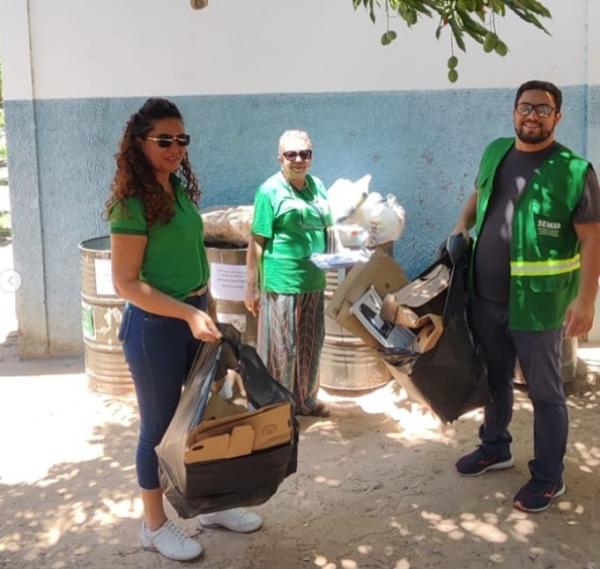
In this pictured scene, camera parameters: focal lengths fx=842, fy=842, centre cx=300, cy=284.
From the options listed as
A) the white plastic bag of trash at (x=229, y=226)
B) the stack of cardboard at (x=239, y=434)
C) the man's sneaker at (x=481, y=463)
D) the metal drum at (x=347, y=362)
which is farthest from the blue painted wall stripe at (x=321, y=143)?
the stack of cardboard at (x=239, y=434)

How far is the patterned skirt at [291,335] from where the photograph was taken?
4.51m

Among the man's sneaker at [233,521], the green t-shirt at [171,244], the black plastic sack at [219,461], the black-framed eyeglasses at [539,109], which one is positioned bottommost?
the man's sneaker at [233,521]

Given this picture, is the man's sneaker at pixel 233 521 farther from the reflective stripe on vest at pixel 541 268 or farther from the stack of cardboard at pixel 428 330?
the reflective stripe on vest at pixel 541 268

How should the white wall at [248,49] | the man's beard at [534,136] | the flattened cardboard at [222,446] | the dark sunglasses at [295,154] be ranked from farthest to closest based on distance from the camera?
the white wall at [248,49] → the dark sunglasses at [295,154] → the man's beard at [534,136] → the flattened cardboard at [222,446]

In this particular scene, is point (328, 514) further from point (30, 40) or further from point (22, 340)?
point (30, 40)

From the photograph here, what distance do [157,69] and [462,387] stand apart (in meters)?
3.29

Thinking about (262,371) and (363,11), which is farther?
(363,11)

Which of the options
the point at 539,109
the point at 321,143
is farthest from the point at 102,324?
the point at 539,109

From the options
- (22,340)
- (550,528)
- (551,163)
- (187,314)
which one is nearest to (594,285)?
(551,163)

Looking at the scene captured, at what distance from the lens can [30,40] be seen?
5734 millimetres

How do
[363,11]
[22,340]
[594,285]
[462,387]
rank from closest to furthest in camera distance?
1. [594,285]
2. [462,387]
3. [363,11]
4. [22,340]

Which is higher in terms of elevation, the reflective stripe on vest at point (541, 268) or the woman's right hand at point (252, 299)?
the reflective stripe on vest at point (541, 268)

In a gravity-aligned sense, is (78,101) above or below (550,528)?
above

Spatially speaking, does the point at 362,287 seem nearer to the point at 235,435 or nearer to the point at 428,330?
the point at 428,330
